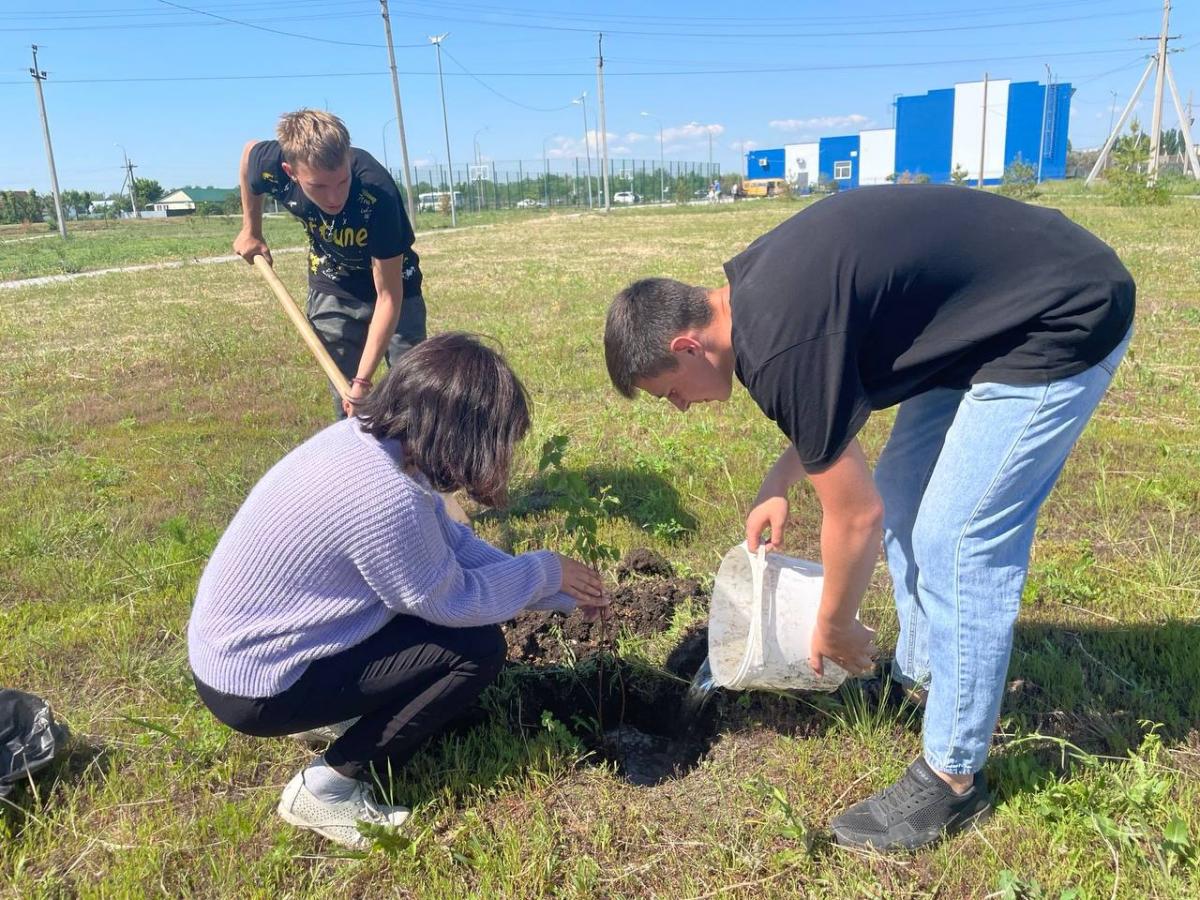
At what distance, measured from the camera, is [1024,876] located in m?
1.85

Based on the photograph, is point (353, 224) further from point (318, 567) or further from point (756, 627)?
point (756, 627)

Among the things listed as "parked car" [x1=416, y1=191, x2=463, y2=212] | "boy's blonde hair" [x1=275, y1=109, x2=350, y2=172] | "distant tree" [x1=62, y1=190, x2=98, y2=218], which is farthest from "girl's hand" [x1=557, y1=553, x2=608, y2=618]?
"distant tree" [x1=62, y1=190, x2=98, y2=218]

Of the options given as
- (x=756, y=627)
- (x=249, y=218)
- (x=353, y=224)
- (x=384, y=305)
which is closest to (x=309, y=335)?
(x=384, y=305)

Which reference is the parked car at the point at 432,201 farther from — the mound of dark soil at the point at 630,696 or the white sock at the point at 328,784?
the white sock at the point at 328,784

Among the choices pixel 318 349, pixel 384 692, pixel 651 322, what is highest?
pixel 651 322

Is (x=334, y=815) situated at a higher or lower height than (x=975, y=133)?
lower

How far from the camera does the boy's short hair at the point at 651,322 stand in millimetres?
1780

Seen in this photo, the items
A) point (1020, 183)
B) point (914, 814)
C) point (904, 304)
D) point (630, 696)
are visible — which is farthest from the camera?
point (1020, 183)

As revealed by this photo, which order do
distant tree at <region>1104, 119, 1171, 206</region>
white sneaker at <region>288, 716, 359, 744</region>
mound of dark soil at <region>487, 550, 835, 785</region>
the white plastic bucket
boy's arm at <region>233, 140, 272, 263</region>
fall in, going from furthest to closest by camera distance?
distant tree at <region>1104, 119, 1171, 206</region>, boy's arm at <region>233, 140, 272, 263</region>, mound of dark soil at <region>487, 550, 835, 785</region>, white sneaker at <region>288, 716, 359, 744</region>, the white plastic bucket

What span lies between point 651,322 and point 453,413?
461 mm

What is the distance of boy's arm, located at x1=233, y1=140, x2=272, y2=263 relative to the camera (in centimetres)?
381

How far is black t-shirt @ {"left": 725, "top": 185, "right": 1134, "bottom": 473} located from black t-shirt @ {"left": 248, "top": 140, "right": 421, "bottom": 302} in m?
2.16

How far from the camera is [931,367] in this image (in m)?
1.75

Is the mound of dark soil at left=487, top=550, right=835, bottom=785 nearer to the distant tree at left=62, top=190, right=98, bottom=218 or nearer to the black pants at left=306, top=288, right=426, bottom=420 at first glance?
the black pants at left=306, top=288, right=426, bottom=420
